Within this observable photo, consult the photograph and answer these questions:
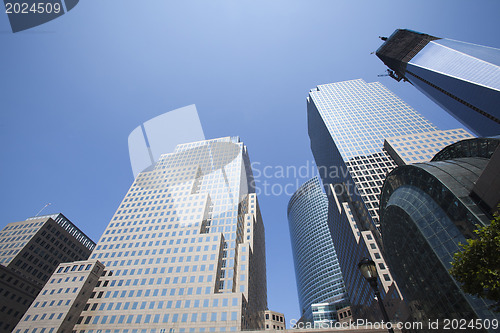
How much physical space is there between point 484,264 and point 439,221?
670 inches

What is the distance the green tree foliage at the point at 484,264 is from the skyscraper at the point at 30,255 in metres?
99.5

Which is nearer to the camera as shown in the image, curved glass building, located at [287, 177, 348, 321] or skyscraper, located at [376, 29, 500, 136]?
skyscraper, located at [376, 29, 500, 136]

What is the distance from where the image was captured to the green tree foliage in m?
11.5

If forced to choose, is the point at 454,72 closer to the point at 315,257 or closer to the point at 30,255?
the point at 315,257

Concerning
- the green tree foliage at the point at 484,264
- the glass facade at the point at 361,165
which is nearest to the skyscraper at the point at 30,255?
the green tree foliage at the point at 484,264

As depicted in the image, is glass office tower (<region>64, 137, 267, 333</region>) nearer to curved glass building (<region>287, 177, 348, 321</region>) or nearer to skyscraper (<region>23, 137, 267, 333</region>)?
skyscraper (<region>23, 137, 267, 333</region>)

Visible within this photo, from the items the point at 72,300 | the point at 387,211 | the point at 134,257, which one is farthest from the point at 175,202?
the point at 387,211

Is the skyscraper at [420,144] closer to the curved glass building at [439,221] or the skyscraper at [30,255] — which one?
the curved glass building at [439,221]

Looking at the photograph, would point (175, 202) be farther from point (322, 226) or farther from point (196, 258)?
point (322, 226)

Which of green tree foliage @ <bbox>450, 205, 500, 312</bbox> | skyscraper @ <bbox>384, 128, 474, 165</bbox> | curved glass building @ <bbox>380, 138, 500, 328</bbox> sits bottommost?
green tree foliage @ <bbox>450, 205, 500, 312</bbox>

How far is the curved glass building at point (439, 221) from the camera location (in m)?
22.7

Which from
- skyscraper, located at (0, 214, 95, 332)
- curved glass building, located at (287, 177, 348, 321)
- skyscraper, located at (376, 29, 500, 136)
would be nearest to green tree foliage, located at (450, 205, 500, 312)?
skyscraper, located at (376, 29, 500, 136)

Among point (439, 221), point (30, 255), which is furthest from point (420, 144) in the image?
point (30, 255)

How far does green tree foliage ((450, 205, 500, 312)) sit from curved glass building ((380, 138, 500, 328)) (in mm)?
9631
